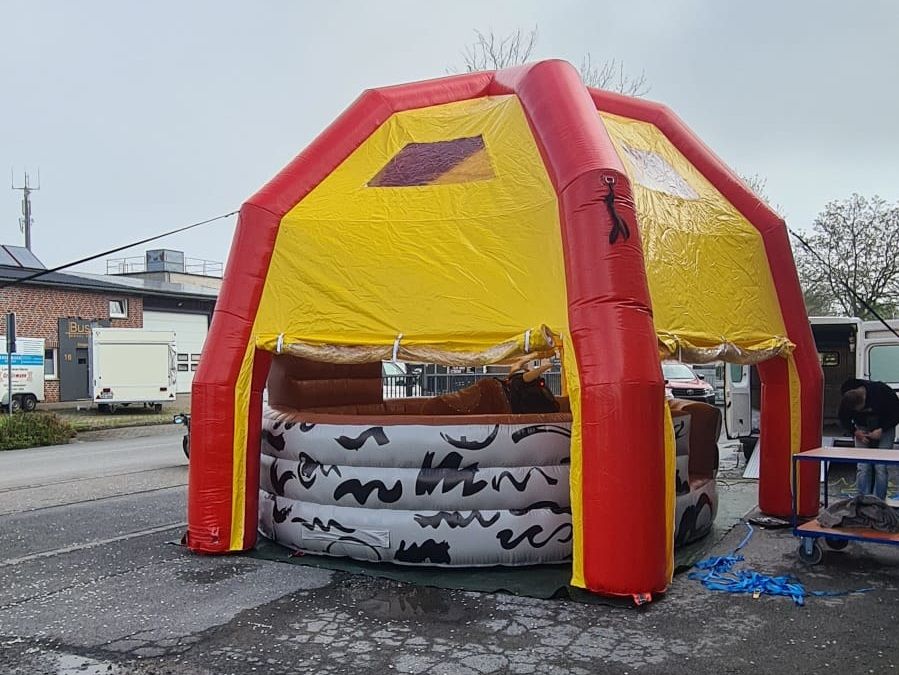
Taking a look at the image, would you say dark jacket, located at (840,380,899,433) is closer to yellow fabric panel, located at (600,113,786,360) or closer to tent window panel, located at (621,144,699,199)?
yellow fabric panel, located at (600,113,786,360)

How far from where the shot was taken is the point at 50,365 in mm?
29766

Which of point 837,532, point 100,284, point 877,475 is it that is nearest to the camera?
point 837,532

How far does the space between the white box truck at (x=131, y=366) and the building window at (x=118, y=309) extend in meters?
5.85

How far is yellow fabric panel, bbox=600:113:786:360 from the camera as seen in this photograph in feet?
24.0

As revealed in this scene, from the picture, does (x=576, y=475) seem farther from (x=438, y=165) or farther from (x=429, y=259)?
(x=438, y=165)

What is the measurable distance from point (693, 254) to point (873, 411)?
8.96 feet

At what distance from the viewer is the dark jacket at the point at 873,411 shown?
878 centimetres

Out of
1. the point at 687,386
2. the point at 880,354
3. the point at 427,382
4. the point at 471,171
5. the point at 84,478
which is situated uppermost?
the point at 471,171

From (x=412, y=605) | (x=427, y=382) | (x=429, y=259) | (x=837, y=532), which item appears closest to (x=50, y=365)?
(x=427, y=382)

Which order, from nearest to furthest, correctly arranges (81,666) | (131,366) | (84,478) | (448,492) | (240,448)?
(81,666) → (448,492) → (240,448) → (84,478) → (131,366)

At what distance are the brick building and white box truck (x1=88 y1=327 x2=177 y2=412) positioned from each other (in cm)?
342

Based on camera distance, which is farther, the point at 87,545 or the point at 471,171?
the point at 87,545

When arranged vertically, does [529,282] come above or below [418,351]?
above

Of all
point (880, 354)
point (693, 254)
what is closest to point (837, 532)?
point (693, 254)
